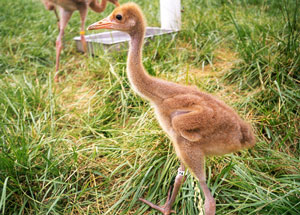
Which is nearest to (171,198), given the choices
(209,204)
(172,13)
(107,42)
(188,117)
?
(209,204)

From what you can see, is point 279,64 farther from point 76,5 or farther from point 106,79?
point 76,5

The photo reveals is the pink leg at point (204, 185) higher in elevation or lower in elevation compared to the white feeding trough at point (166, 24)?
lower

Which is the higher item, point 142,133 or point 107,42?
point 107,42

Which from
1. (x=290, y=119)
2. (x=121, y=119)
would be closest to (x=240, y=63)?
(x=290, y=119)

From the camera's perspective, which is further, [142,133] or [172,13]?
[172,13]

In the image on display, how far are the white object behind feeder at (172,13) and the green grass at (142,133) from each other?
332 mm

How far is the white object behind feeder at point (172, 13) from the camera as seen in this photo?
4.25m

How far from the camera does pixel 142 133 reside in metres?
2.36

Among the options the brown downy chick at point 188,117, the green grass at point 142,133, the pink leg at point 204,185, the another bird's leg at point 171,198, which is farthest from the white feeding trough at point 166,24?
the pink leg at point 204,185

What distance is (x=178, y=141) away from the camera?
1.55 m

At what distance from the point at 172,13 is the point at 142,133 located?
8.51 feet

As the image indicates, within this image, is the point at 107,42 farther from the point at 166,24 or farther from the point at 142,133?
the point at 142,133

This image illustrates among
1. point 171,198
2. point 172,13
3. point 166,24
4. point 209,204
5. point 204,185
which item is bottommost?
point 171,198

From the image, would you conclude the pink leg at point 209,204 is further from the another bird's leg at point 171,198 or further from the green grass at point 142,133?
the another bird's leg at point 171,198
